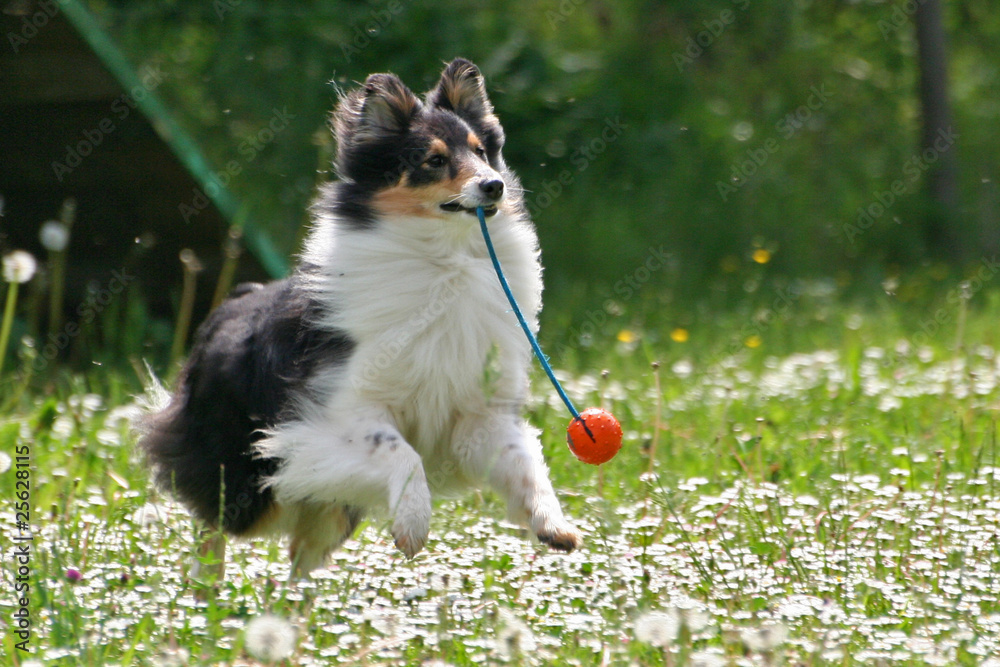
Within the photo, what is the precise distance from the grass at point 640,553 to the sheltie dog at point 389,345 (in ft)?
0.75

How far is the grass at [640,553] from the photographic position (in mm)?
2842

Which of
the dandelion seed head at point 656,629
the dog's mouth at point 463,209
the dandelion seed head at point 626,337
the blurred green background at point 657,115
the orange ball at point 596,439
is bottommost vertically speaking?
the dandelion seed head at point 656,629

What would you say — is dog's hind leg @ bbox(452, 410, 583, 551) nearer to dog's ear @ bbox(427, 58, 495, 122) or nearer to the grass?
the grass

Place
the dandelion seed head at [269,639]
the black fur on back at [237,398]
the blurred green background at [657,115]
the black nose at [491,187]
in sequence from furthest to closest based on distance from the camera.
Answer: the blurred green background at [657,115] → the black fur on back at [237,398] → the black nose at [491,187] → the dandelion seed head at [269,639]

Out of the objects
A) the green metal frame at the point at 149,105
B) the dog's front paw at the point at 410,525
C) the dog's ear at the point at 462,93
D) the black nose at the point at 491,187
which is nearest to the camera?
the dog's front paw at the point at 410,525

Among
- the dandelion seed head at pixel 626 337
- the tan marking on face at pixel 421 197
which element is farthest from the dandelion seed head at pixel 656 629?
the dandelion seed head at pixel 626 337

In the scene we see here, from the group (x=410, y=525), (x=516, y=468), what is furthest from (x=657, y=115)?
(x=410, y=525)

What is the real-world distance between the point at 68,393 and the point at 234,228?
4.01 ft

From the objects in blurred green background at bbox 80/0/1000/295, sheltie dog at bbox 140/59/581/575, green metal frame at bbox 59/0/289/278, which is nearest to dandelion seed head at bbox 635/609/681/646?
sheltie dog at bbox 140/59/581/575

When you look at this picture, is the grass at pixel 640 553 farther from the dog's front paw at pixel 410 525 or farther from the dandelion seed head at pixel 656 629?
the dog's front paw at pixel 410 525

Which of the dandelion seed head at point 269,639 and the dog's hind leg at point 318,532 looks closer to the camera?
the dandelion seed head at point 269,639

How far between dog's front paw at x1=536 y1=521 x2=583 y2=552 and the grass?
109 millimetres

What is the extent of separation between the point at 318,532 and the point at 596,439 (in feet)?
3.84

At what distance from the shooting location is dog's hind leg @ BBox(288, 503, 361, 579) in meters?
4.04
